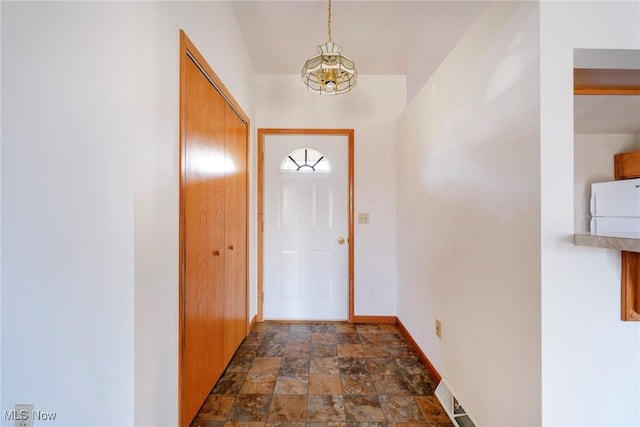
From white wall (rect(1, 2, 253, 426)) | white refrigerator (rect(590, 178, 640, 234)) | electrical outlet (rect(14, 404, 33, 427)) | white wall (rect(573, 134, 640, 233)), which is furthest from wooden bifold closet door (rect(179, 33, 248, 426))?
white wall (rect(573, 134, 640, 233))

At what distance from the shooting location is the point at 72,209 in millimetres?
889

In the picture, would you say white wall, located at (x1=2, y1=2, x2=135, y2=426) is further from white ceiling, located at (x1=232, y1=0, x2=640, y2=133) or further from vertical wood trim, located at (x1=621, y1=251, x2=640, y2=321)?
vertical wood trim, located at (x1=621, y1=251, x2=640, y2=321)

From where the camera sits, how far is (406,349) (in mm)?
2135

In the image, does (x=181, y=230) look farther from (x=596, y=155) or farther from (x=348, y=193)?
(x=596, y=155)

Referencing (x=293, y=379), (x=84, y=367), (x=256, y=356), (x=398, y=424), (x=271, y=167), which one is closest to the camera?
(x=84, y=367)

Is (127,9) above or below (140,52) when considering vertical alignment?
above

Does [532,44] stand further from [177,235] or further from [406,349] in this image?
[406,349]

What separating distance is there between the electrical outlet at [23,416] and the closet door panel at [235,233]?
0.97 metres

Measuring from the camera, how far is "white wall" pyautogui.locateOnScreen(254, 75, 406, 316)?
8.79 ft

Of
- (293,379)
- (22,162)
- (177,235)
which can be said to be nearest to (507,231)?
(177,235)

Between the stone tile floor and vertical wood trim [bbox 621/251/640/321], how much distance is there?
0.99 meters

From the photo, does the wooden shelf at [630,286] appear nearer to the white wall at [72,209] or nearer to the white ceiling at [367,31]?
the white ceiling at [367,31]

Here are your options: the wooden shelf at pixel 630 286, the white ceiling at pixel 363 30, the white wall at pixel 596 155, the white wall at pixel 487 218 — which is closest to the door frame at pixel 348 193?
the white ceiling at pixel 363 30

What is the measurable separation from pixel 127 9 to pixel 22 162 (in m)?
0.64
